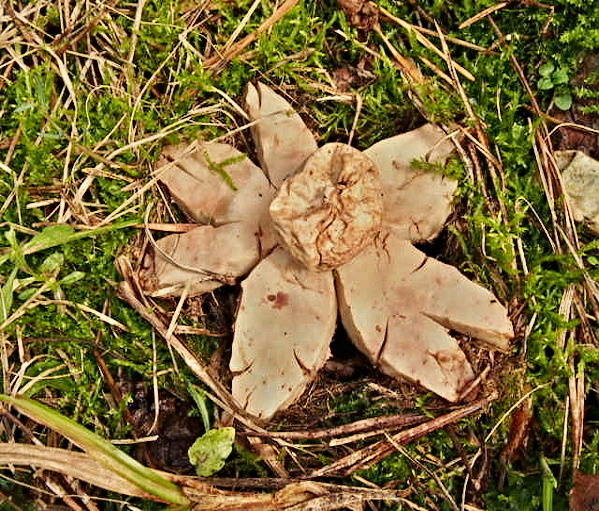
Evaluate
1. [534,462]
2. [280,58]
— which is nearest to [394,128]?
[280,58]

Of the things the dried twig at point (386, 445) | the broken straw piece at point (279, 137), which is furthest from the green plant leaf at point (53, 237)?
the dried twig at point (386, 445)

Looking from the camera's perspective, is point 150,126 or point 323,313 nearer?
point 323,313

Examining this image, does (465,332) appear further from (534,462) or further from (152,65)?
(152,65)

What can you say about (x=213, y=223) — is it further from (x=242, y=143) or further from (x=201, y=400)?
(x=201, y=400)

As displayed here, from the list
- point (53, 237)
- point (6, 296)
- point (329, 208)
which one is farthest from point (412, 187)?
point (6, 296)

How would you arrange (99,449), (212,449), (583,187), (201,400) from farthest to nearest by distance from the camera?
(583,187) → (201,400) → (212,449) → (99,449)

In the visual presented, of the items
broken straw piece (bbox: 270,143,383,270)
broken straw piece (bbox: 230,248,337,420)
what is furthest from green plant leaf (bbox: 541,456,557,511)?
broken straw piece (bbox: 270,143,383,270)
